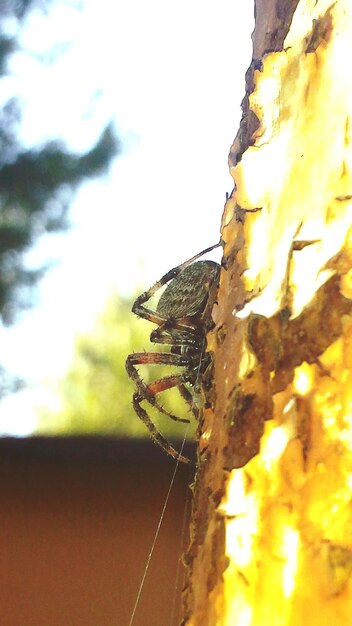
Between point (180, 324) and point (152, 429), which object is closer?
point (180, 324)

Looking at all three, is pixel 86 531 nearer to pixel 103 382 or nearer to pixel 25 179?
pixel 103 382

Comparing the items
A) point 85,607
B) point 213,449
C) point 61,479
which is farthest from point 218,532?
point 61,479

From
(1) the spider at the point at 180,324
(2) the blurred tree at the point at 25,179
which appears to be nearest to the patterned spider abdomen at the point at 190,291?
(1) the spider at the point at 180,324

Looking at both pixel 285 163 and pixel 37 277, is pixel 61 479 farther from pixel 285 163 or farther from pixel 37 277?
pixel 285 163

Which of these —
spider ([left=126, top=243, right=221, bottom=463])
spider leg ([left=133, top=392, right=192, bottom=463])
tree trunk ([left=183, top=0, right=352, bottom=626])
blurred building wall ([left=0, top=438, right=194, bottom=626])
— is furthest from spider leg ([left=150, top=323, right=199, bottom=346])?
tree trunk ([left=183, top=0, right=352, bottom=626])

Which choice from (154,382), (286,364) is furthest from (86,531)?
(286,364)

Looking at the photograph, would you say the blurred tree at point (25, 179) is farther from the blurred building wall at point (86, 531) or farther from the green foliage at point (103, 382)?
the blurred building wall at point (86, 531)
